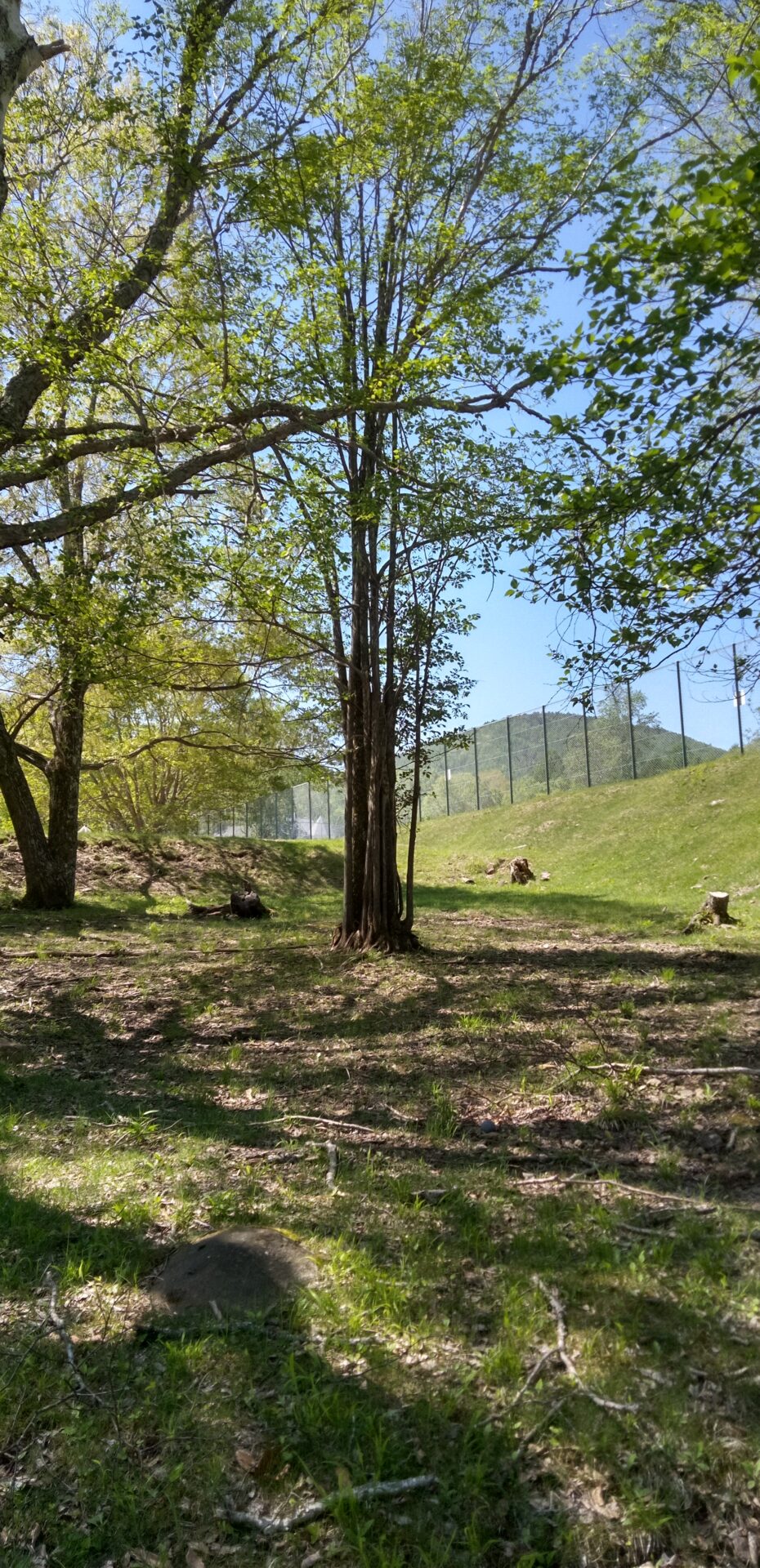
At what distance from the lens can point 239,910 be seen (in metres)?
14.4

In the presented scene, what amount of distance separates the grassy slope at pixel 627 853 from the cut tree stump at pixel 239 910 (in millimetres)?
3517

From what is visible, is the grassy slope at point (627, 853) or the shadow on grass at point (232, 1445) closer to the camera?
the shadow on grass at point (232, 1445)

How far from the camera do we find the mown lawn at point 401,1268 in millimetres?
2174

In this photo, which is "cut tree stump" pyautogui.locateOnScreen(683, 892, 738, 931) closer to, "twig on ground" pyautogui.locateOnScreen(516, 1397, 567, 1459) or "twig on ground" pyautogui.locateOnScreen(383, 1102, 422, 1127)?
"twig on ground" pyautogui.locateOnScreen(383, 1102, 422, 1127)

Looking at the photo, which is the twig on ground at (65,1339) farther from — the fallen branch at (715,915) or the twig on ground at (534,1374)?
the fallen branch at (715,915)

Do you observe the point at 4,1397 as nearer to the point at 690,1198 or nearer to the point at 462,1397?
the point at 462,1397

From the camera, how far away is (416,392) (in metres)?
8.02

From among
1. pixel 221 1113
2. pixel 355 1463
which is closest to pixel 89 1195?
pixel 221 1113

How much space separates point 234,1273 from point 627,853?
61.4 feet

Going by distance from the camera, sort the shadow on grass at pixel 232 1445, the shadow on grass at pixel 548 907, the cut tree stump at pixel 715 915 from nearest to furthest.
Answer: the shadow on grass at pixel 232 1445 → the cut tree stump at pixel 715 915 → the shadow on grass at pixel 548 907

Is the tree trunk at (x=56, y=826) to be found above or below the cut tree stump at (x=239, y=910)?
above

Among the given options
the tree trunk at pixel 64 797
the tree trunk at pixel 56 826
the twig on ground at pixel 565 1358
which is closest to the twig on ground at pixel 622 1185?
the twig on ground at pixel 565 1358

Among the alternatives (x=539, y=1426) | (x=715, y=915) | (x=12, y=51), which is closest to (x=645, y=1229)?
(x=539, y=1426)

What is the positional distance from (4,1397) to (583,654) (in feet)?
17.8
